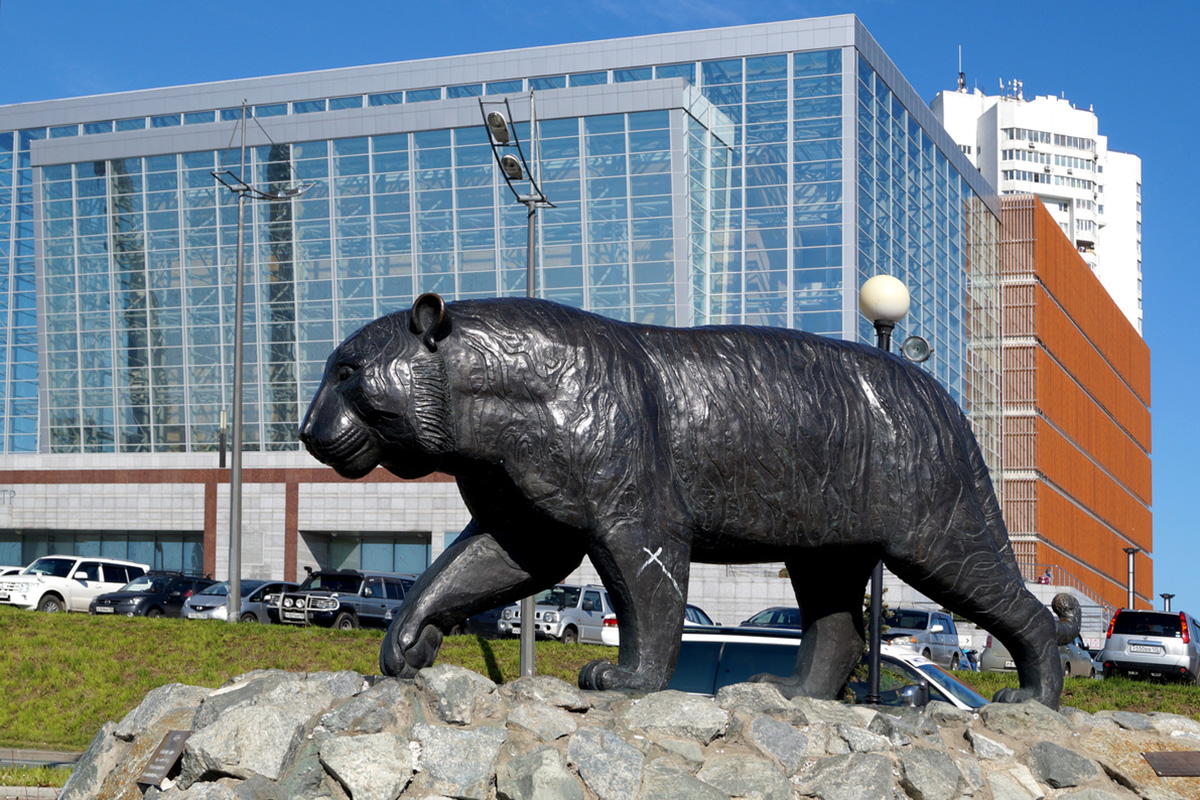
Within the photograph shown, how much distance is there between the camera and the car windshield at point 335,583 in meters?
25.4

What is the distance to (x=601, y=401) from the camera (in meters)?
5.47

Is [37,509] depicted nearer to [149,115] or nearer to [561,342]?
[149,115]

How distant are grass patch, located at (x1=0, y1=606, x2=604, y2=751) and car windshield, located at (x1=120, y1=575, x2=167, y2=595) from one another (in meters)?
6.56

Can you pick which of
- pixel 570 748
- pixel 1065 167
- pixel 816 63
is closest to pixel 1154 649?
pixel 570 748

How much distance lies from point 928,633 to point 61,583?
17196mm

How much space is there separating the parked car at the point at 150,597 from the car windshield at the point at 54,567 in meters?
1.23

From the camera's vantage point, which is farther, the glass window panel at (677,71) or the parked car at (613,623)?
the glass window panel at (677,71)

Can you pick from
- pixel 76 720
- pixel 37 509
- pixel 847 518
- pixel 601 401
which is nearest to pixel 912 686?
pixel 847 518

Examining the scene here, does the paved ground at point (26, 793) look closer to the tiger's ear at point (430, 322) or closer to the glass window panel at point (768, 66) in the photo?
the tiger's ear at point (430, 322)

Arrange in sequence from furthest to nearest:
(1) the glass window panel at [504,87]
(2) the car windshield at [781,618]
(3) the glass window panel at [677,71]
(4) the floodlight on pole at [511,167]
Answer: (1) the glass window panel at [504,87] → (3) the glass window panel at [677,71] → (2) the car windshield at [781,618] → (4) the floodlight on pole at [511,167]

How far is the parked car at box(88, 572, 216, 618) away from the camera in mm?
25844

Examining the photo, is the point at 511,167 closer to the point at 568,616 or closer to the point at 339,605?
the point at 568,616

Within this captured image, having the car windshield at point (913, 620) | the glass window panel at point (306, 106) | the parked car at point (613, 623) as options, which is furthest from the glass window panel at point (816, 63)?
the parked car at point (613, 623)

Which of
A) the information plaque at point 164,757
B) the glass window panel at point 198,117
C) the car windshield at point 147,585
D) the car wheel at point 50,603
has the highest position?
the glass window panel at point 198,117
